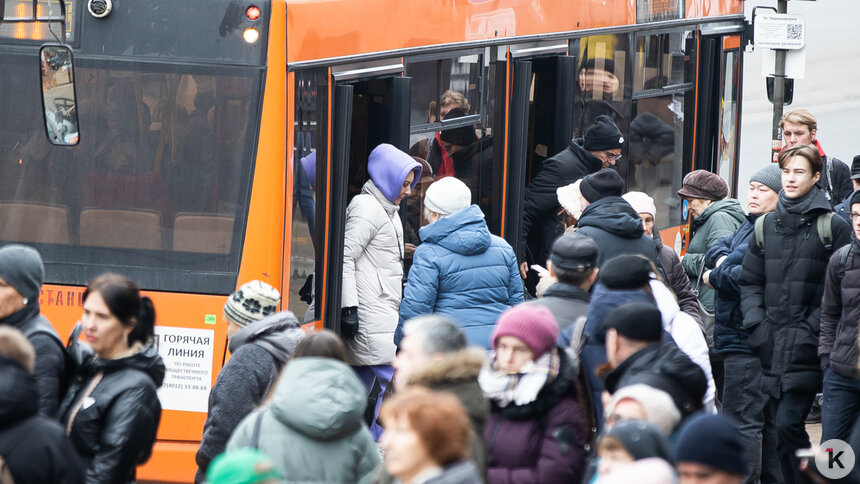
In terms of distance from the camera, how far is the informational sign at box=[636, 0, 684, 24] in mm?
10500

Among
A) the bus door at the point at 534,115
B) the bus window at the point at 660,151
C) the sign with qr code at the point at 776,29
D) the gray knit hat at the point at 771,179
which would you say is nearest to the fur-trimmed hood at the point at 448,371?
the gray knit hat at the point at 771,179

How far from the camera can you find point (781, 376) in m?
6.91

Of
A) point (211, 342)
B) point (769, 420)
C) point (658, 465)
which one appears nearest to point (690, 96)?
point (769, 420)

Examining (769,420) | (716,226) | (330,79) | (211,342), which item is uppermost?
(330,79)

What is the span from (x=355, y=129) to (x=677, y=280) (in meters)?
1.90

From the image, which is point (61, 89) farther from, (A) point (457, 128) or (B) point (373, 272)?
(A) point (457, 128)

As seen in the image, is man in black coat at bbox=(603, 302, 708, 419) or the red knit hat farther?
man in black coat at bbox=(603, 302, 708, 419)

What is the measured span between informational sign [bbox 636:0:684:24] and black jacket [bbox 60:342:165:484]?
6.80 m

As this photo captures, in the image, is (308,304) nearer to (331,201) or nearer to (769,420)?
(331,201)

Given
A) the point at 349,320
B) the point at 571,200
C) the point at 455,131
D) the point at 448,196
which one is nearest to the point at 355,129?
the point at 455,131

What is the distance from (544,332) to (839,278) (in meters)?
2.52

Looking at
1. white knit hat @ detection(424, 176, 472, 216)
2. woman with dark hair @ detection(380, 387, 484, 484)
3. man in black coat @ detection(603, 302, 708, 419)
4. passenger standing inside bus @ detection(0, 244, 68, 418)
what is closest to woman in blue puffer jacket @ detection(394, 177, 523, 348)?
white knit hat @ detection(424, 176, 472, 216)

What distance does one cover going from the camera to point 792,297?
6844 mm

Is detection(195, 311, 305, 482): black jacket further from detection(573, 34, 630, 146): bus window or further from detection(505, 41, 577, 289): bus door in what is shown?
detection(573, 34, 630, 146): bus window
